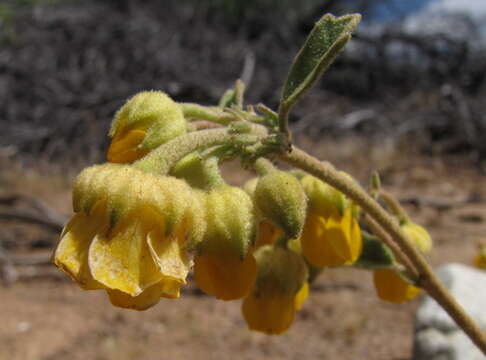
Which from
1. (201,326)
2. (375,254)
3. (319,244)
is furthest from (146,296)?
(201,326)

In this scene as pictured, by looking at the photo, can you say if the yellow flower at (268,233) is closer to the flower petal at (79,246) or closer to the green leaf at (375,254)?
the green leaf at (375,254)

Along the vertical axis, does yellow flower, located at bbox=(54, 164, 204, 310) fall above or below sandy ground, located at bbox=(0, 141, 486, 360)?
above

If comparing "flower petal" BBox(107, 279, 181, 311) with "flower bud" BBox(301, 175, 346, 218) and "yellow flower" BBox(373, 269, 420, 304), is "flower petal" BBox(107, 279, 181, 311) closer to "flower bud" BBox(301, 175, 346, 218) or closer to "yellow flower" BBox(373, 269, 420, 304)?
"flower bud" BBox(301, 175, 346, 218)

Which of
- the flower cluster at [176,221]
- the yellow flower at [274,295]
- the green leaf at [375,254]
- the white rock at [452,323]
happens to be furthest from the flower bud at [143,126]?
the white rock at [452,323]

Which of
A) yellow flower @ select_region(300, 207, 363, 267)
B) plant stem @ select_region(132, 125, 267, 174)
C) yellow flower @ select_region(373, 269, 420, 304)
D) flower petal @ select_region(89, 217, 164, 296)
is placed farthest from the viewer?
yellow flower @ select_region(373, 269, 420, 304)

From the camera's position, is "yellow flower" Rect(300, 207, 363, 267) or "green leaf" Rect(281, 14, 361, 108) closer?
"green leaf" Rect(281, 14, 361, 108)

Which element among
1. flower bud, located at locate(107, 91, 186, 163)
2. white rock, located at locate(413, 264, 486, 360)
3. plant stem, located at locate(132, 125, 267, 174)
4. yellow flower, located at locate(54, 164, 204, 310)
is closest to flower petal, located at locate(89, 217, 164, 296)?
yellow flower, located at locate(54, 164, 204, 310)
